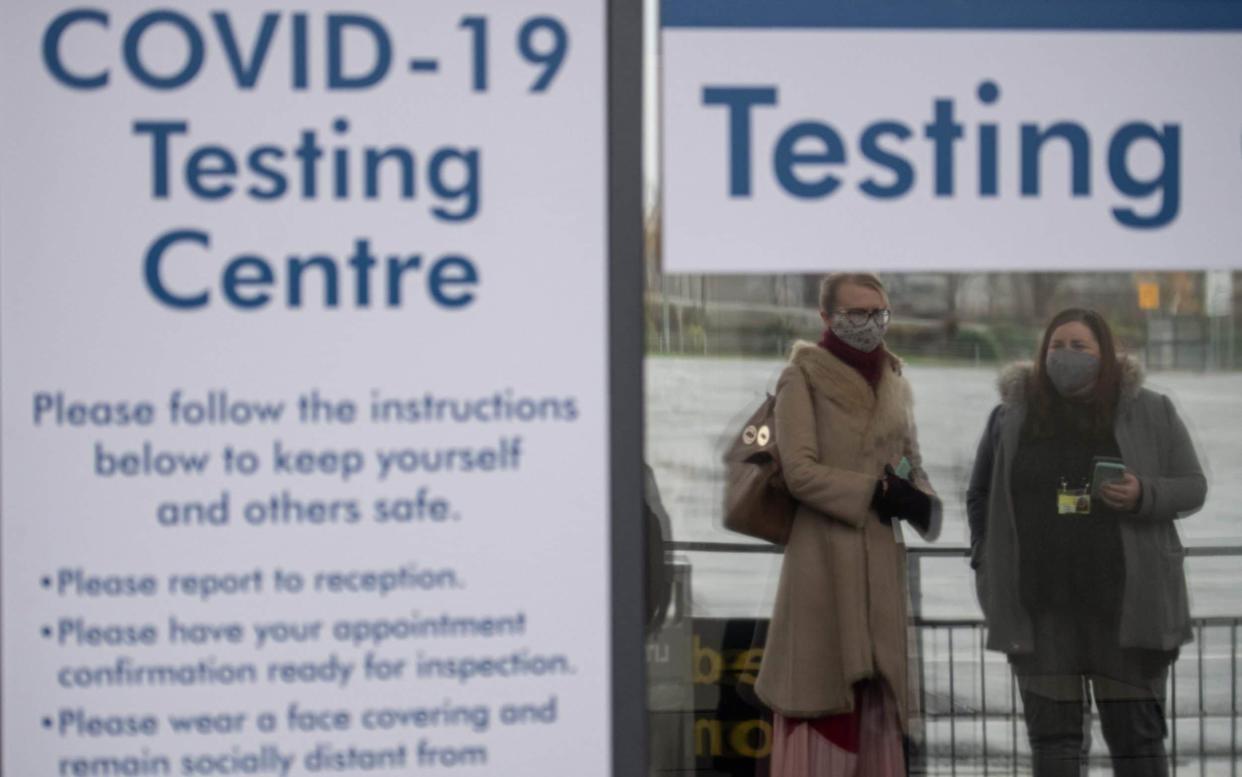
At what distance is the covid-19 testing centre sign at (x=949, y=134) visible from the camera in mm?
2627

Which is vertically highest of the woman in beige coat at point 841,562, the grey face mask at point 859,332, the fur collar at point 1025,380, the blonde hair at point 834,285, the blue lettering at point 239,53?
the blue lettering at point 239,53

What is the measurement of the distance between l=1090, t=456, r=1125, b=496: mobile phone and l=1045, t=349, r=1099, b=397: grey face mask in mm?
220

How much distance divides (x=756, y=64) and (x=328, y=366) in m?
0.79

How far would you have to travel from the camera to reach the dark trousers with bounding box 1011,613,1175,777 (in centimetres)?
525

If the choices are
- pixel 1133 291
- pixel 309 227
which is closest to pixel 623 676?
pixel 309 227

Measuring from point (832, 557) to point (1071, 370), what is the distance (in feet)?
3.71

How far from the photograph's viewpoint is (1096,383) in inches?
206

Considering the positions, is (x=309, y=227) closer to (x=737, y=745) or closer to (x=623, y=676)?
(x=623, y=676)

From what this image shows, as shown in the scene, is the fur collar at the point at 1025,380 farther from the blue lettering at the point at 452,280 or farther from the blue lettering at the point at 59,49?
the blue lettering at the point at 59,49

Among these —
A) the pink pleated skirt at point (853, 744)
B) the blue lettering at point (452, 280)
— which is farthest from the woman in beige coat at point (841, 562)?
the blue lettering at point (452, 280)

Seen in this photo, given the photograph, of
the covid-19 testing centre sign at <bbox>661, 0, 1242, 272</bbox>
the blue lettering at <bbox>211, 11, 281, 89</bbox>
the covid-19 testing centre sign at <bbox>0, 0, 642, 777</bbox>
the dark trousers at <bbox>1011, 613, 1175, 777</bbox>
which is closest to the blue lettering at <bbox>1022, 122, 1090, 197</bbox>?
the covid-19 testing centre sign at <bbox>661, 0, 1242, 272</bbox>

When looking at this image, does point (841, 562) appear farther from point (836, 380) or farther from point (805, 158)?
point (805, 158)

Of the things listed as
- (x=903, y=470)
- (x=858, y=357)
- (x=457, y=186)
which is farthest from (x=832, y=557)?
(x=457, y=186)

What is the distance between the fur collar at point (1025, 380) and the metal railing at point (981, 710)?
2.00 ft
